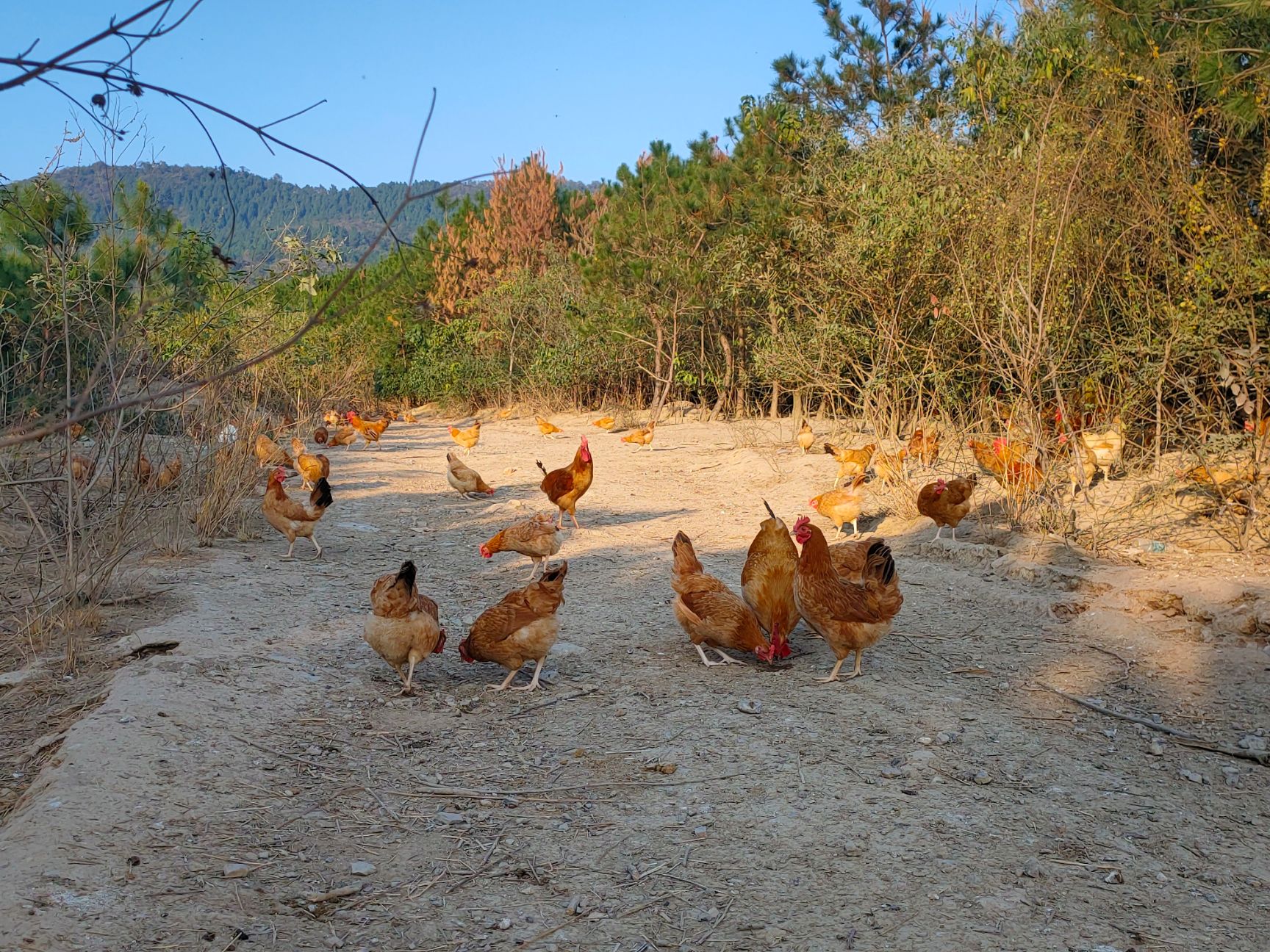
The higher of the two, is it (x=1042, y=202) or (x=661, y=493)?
(x=1042, y=202)

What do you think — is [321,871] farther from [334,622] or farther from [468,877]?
[334,622]

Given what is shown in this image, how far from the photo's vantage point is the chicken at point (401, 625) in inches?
207

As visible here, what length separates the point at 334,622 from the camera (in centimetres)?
659

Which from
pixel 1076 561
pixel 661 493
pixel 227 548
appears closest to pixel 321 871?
pixel 227 548

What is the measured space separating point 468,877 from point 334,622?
A: 136 inches

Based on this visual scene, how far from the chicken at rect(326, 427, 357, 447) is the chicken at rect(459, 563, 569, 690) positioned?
12.9m

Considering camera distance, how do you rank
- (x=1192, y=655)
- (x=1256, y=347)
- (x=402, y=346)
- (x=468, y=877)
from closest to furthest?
(x=468, y=877), (x=1192, y=655), (x=1256, y=347), (x=402, y=346)

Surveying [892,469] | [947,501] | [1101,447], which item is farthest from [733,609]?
[1101,447]

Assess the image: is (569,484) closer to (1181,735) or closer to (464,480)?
(464,480)

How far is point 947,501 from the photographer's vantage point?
8.20m

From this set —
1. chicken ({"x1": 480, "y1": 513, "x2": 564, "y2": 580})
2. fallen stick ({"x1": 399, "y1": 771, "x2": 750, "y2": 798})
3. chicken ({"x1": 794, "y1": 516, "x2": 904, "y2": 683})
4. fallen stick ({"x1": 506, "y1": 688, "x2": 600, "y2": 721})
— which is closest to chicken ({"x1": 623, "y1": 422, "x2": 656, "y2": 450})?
chicken ({"x1": 480, "y1": 513, "x2": 564, "y2": 580})

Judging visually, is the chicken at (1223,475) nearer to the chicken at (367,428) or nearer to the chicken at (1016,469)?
the chicken at (1016,469)

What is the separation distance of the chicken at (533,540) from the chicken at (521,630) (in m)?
2.43

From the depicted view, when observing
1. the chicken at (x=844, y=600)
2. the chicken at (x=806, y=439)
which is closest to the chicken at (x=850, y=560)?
the chicken at (x=844, y=600)
